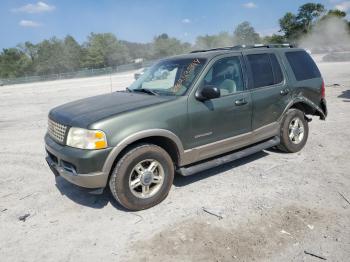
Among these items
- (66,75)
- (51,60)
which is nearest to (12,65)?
(51,60)

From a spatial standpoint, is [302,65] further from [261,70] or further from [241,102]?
[241,102]

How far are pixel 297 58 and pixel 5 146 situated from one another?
668cm

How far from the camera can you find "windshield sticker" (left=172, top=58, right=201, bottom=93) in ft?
14.4

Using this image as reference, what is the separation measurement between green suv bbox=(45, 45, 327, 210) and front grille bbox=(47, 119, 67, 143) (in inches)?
0.5

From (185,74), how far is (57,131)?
6.26 ft

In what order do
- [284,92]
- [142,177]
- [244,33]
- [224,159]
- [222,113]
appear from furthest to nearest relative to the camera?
[244,33], [284,92], [224,159], [222,113], [142,177]

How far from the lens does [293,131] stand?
5.75 meters

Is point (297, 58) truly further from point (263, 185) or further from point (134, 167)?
point (134, 167)

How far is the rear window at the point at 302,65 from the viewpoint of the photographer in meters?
5.66

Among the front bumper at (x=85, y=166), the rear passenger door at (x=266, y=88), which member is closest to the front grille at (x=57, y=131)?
the front bumper at (x=85, y=166)

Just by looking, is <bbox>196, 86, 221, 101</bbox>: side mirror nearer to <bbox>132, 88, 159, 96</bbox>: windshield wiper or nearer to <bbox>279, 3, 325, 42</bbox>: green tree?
<bbox>132, 88, 159, 96</bbox>: windshield wiper

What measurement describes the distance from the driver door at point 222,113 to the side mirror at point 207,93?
0.24 ft

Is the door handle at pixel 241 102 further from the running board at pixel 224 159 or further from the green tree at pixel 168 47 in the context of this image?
the green tree at pixel 168 47

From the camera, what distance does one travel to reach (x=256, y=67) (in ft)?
16.5
